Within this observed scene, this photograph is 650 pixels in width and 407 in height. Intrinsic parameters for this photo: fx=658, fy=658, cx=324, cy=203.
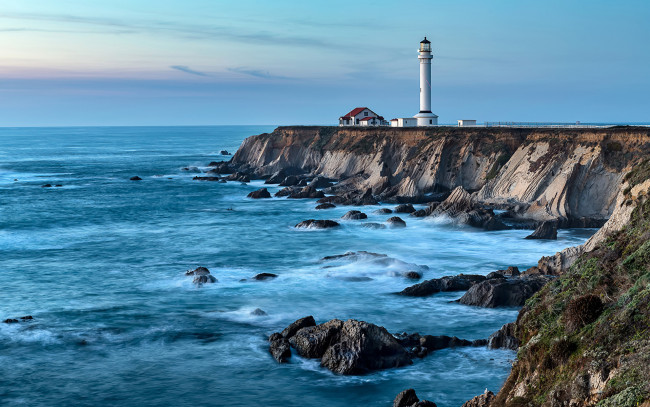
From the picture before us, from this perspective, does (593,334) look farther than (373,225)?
No

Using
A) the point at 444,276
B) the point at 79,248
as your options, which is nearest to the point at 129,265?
the point at 79,248

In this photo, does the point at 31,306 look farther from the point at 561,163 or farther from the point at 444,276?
the point at 561,163

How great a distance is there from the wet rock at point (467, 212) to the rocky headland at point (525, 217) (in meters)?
0.10

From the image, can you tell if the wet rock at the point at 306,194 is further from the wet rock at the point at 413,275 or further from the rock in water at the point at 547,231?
the wet rock at the point at 413,275

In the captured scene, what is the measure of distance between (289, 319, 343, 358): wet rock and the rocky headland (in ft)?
0.15

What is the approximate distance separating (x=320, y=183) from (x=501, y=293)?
172ft

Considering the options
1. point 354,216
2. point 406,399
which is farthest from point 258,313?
point 354,216

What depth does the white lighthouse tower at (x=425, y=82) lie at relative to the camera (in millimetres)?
87312

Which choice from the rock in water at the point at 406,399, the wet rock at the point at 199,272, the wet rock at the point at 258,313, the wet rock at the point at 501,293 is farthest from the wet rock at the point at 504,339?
the wet rock at the point at 199,272

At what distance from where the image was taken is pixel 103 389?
2098 cm

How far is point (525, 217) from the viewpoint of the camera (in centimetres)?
5122

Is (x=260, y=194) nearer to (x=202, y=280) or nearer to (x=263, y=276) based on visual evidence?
(x=263, y=276)

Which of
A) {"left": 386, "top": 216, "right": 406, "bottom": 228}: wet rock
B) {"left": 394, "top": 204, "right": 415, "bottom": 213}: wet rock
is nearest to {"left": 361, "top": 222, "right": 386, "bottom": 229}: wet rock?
{"left": 386, "top": 216, "right": 406, "bottom": 228}: wet rock

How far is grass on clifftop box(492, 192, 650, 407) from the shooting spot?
12.1 metres
